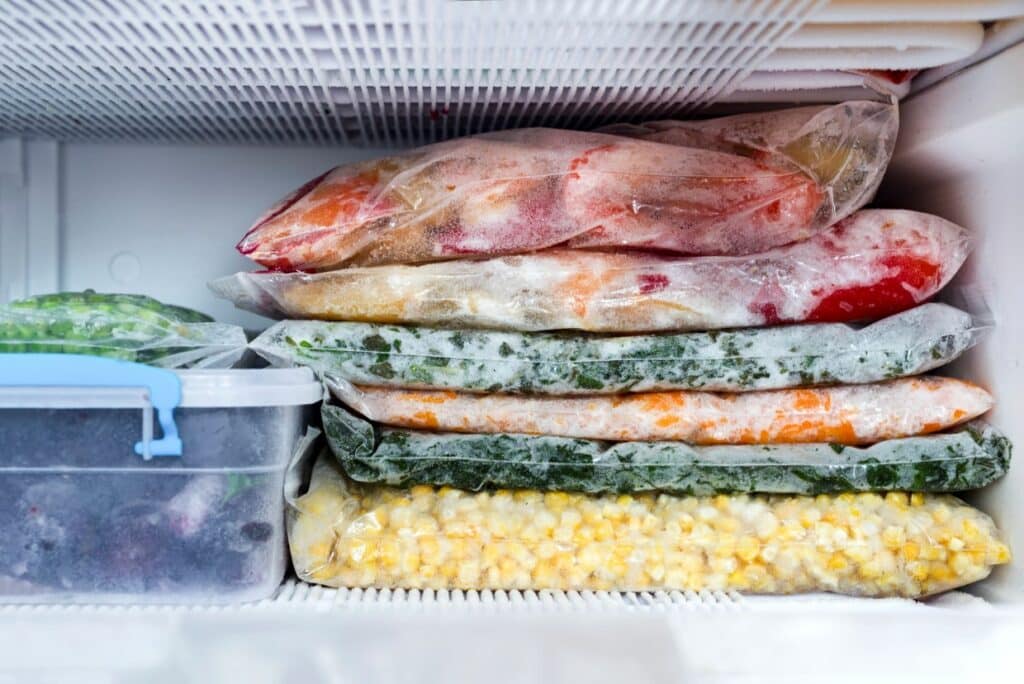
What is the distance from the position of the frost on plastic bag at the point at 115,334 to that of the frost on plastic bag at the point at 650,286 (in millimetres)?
87

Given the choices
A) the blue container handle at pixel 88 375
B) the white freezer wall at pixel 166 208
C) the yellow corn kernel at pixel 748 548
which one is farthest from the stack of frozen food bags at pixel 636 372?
the white freezer wall at pixel 166 208

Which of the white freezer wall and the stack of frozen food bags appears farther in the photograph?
the white freezer wall

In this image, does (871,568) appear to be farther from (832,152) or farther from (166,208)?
(166,208)

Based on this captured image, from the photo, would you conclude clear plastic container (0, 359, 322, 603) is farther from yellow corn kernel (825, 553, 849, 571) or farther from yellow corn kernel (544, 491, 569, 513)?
yellow corn kernel (825, 553, 849, 571)

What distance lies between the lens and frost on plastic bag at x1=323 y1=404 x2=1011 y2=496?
744 mm

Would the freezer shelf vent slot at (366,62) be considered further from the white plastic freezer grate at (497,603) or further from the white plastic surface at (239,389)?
the white plastic freezer grate at (497,603)

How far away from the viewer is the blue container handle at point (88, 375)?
2.08ft

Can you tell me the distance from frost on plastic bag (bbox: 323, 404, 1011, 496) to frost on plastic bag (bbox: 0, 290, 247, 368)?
0.12 metres

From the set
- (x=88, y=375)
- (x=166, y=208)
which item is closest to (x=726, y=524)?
(x=88, y=375)

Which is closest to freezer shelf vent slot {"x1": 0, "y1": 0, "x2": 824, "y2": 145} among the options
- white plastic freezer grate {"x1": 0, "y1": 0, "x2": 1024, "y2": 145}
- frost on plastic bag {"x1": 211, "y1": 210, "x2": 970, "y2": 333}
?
white plastic freezer grate {"x1": 0, "y1": 0, "x2": 1024, "y2": 145}

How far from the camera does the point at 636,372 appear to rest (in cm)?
75

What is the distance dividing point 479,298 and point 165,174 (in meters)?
0.52

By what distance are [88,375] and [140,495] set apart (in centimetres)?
11

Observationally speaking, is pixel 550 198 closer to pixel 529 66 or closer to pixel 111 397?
pixel 529 66
